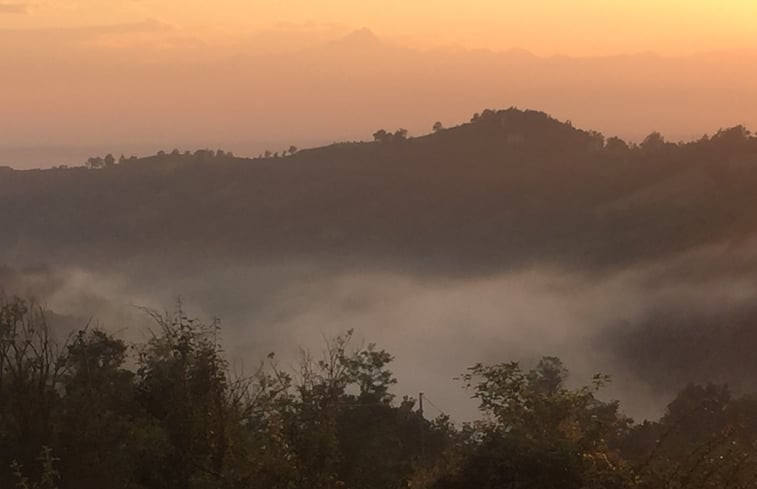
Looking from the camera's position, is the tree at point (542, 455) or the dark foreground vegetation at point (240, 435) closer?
the tree at point (542, 455)

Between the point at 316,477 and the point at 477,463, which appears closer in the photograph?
the point at 477,463

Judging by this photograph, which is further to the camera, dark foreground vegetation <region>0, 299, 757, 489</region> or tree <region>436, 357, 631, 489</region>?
dark foreground vegetation <region>0, 299, 757, 489</region>

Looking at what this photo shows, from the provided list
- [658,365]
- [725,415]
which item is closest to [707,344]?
[658,365]

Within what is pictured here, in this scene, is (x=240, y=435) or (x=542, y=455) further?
(x=240, y=435)

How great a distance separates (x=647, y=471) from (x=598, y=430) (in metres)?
1.05

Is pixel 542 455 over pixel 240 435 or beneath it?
over

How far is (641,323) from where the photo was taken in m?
181

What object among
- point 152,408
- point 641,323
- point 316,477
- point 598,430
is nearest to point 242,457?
point 316,477

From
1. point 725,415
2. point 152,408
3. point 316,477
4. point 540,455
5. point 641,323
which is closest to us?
point 540,455

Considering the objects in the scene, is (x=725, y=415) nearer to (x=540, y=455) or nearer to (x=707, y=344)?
(x=540, y=455)

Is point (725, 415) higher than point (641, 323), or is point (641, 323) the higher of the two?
point (641, 323)

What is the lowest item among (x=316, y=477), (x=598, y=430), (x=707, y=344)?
(x=316, y=477)

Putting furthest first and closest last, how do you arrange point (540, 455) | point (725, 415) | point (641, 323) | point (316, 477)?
point (641, 323) < point (725, 415) < point (316, 477) < point (540, 455)

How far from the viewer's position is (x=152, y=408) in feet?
78.1
